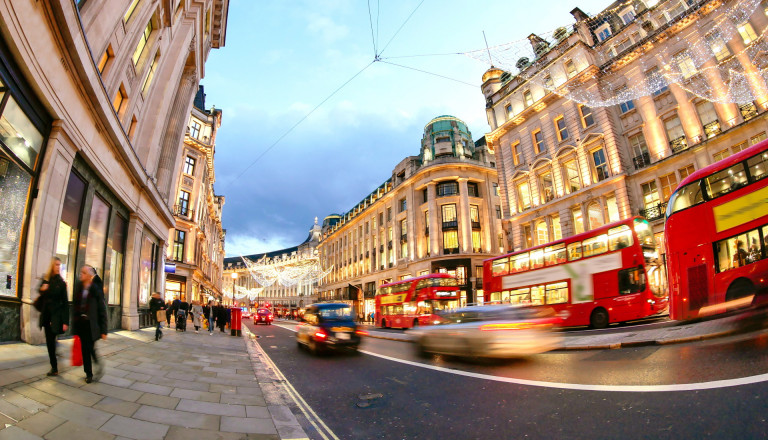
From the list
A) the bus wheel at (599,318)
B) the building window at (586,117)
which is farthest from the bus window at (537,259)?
the building window at (586,117)

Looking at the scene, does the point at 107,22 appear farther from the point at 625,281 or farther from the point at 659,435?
the point at 625,281

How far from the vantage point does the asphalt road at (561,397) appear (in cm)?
329

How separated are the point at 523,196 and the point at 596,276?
53.2ft

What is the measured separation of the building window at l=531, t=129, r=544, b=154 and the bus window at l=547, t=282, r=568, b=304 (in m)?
16.3

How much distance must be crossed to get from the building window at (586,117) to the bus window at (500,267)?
1388 centimetres

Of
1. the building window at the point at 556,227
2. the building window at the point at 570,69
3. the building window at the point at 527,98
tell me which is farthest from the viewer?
the building window at the point at 527,98

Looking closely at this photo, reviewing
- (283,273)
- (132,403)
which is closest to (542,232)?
(283,273)

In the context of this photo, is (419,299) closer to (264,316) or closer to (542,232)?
(542,232)

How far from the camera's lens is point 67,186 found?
856 cm

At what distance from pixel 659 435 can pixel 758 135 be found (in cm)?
2238

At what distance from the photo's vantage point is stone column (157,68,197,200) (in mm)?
19625

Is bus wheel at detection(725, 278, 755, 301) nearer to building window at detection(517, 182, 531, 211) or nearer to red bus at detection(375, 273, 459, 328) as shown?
red bus at detection(375, 273, 459, 328)

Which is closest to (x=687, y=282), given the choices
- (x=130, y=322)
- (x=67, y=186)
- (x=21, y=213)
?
(x=21, y=213)

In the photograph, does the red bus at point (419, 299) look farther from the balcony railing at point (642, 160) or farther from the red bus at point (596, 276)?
the balcony railing at point (642, 160)
